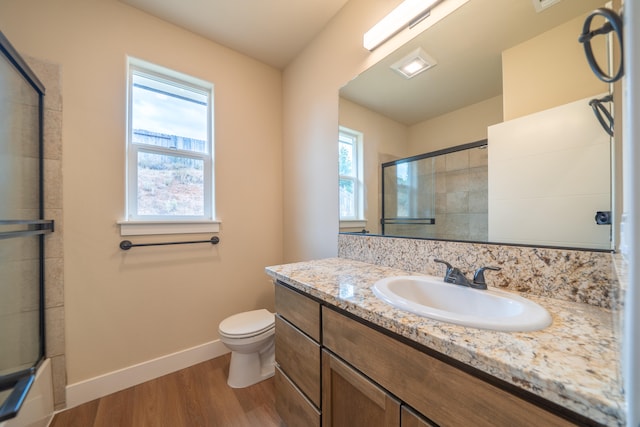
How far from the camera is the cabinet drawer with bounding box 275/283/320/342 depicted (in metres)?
0.96

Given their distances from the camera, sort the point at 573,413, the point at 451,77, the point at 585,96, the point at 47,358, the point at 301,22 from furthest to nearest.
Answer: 1. the point at 301,22
2. the point at 47,358
3. the point at 451,77
4. the point at 585,96
5. the point at 573,413

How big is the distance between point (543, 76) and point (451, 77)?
37cm

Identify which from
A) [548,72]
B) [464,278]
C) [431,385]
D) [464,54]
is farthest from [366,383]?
[464,54]

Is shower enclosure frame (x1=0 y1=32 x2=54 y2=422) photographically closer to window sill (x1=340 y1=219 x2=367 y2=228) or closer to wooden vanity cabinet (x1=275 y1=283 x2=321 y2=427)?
wooden vanity cabinet (x1=275 y1=283 x2=321 y2=427)

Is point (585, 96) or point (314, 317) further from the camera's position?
point (314, 317)

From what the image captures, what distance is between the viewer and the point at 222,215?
77.1 inches

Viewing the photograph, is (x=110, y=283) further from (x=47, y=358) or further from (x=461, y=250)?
(x=461, y=250)

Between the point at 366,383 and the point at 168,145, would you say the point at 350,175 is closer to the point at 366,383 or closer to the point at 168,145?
the point at 366,383

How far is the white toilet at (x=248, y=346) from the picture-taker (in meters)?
1.50

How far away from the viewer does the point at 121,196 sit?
1572 mm

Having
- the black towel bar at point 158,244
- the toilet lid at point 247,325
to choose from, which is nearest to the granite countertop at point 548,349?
the toilet lid at point 247,325

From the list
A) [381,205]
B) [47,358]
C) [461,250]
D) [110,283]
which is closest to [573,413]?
[461,250]

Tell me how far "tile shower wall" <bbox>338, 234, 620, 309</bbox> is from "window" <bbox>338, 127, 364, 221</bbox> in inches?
17.6

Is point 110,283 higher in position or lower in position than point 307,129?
lower
